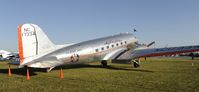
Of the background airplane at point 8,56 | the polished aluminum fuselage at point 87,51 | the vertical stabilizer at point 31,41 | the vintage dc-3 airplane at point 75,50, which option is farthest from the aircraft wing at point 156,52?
the background airplane at point 8,56

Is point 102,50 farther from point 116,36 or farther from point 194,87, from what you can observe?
point 194,87

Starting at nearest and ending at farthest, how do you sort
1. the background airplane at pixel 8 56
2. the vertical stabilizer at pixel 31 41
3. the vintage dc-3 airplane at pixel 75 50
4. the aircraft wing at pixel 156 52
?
the vertical stabilizer at pixel 31 41
the vintage dc-3 airplane at pixel 75 50
the aircraft wing at pixel 156 52
the background airplane at pixel 8 56

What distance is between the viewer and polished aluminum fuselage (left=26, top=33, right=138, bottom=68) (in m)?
22.9

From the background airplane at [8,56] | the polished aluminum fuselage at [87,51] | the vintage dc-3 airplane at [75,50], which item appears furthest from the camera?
the background airplane at [8,56]

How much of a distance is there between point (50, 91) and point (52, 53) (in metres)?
10.7

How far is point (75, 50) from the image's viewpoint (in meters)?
25.8

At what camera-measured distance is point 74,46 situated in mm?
26219

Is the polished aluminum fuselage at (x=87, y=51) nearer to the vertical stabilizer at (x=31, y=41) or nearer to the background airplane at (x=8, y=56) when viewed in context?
the vertical stabilizer at (x=31, y=41)

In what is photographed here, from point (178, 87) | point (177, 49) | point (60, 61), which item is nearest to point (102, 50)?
point (60, 61)

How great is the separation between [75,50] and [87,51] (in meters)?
1.71

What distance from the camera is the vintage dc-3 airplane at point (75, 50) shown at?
72.4 feet

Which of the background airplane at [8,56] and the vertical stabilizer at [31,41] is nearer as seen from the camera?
the vertical stabilizer at [31,41]

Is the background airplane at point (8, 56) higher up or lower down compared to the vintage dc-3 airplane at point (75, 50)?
higher up

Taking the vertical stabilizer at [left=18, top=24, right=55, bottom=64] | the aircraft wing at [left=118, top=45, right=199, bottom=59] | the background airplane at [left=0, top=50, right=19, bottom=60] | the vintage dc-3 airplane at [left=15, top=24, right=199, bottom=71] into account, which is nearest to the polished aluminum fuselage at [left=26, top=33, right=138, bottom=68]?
the vintage dc-3 airplane at [left=15, top=24, right=199, bottom=71]
